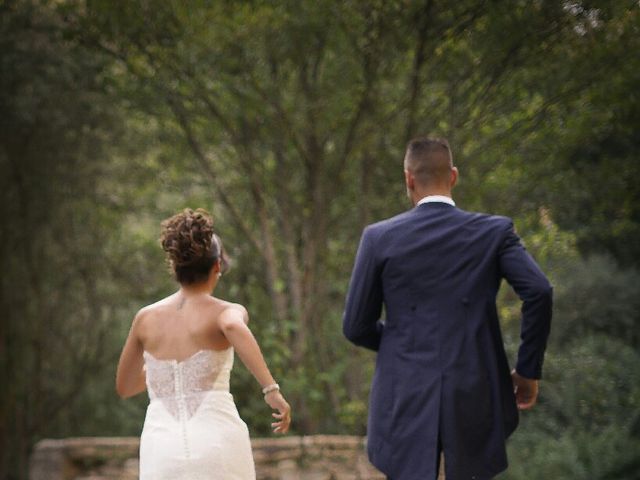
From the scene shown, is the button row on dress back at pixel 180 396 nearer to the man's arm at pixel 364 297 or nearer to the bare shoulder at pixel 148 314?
the bare shoulder at pixel 148 314

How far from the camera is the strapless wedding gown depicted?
11.3ft

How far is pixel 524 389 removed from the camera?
3.32 meters

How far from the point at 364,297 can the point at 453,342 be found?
35cm

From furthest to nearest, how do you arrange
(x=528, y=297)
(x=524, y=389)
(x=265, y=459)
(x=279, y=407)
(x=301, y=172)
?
(x=301, y=172)
(x=265, y=459)
(x=279, y=407)
(x=524, y=389)
(x=528, y=297)

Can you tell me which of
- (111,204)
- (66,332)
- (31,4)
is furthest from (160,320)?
(66,332)

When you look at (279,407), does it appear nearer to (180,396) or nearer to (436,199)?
(180,396)

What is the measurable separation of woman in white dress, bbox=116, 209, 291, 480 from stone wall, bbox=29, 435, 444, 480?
11.1 ft

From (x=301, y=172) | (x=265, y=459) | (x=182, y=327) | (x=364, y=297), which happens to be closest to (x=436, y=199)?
(x=364, y=297)

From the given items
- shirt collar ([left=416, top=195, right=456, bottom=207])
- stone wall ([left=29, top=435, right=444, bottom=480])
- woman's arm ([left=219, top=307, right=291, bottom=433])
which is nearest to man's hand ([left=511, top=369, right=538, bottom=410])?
shirt collar ([left=416, top=195, right=456, bottom=207])

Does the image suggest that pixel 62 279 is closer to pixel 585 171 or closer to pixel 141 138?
pixel 141 138

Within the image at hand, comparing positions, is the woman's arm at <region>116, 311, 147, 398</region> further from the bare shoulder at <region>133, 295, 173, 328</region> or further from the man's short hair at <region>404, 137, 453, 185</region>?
the man's short hair at <region>404, 137, 453, 185</region>

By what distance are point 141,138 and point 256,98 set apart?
7.07 feet

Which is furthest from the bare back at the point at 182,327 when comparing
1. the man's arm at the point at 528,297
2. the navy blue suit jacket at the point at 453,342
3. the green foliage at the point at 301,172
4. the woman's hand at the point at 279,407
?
the green foliage at the point at 301,172

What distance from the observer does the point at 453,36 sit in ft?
17.7
